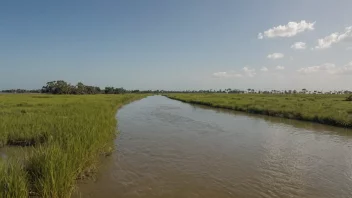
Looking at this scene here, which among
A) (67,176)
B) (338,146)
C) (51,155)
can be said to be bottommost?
(338,146)

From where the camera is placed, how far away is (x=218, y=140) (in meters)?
13.8

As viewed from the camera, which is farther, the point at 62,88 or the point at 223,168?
the point at 62,88

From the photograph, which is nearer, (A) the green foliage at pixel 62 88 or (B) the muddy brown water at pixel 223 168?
(B) the muddy brown water at pixel 223 168

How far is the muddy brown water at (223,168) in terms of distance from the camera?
6.83 meters

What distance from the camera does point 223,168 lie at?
28.8 ft

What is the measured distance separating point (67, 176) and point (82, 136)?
2918 millimetres

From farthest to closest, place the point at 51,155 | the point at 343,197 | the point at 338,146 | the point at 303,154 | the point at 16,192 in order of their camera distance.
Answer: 1. the point at 338,146
2. the point at 303,154
3. the point at 343,197
4. the point at 51,155
5. the point at 16,192

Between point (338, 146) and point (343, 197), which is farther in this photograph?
point (338, 146)

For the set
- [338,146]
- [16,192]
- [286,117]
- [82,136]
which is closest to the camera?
[16,192]

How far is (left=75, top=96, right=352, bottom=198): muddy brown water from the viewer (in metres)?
6.83

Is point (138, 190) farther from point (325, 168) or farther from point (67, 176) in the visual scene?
point (325, 168)

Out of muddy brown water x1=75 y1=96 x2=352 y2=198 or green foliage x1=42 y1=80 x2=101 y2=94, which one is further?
green foliage x1=42 y1=80 x2=101 y2=94

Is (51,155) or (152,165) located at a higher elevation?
(51,155)

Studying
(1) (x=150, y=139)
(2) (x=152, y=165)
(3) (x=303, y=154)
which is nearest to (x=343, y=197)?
(3) (x=303, y=154)
